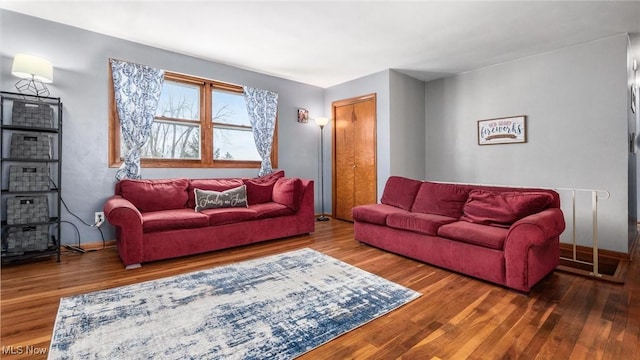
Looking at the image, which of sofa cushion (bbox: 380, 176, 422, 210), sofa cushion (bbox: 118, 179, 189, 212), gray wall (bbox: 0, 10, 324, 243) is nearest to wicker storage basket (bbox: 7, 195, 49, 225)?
gray wall (bbox: 0, 10, 324, 243)

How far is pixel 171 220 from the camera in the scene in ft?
9.79

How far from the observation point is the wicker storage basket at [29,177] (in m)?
2.77

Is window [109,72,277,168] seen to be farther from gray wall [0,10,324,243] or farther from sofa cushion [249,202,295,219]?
sofa cushion [249,202,295,219]

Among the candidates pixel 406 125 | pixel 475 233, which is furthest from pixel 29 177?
pixel 406 125

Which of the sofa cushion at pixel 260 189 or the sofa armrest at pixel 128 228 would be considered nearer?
A: the sofa armrest at pixel 128 228

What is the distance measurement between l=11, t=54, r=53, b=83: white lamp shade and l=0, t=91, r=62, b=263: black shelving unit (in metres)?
0.21

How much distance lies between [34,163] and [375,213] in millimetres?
3688

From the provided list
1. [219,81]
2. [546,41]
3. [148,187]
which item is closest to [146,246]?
[148,187]

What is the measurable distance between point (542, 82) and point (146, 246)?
17.0 ft

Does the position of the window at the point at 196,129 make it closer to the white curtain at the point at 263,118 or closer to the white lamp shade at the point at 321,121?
the white curtain at the point at 263,118

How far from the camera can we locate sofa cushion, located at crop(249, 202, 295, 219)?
363cm

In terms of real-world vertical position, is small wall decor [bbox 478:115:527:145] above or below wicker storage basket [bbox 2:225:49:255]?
above

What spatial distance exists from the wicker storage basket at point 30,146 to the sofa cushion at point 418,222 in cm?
366

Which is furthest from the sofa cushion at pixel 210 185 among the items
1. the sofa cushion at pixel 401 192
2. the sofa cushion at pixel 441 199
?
the sofa cushion at pixel 441 199
